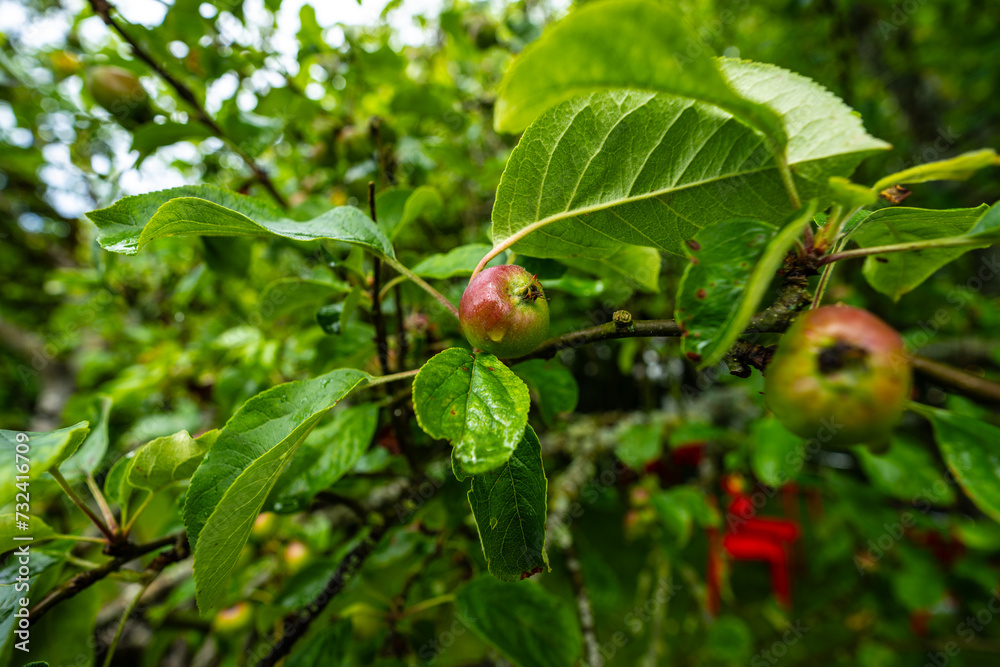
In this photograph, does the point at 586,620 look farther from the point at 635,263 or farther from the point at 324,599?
the point at 635,263

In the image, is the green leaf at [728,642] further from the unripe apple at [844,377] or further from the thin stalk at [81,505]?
the thin stalk at [81,505]

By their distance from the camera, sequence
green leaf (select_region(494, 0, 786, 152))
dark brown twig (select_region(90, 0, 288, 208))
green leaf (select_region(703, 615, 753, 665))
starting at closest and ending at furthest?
green leaf (select_region(494, 0, 786, 152)) → dark brown twig (select_region(90, 0, 288, 208)) → green leaf (select_region(703, 615, 753, 665))

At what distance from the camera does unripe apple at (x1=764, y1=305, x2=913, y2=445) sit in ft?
1.37

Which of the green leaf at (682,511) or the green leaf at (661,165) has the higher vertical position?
the green leaf at (661,165)

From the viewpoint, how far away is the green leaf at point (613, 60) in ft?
1.24

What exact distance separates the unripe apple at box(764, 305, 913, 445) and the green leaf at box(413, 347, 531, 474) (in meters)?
0.26

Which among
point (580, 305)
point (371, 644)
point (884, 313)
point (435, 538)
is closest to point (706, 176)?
point (435, 538)

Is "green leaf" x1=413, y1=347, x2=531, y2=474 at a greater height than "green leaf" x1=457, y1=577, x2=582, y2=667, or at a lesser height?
greater

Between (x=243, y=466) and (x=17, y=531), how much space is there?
1.46ft

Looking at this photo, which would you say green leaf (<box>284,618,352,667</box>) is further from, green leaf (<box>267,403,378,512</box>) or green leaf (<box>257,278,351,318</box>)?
green leaf (<box>257,278,351,318</box>)

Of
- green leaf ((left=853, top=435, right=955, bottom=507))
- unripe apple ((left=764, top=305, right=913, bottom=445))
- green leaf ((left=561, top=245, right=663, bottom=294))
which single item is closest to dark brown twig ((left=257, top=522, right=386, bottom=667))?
green leaf ((left=561, top=245, right=663, bottom=294))

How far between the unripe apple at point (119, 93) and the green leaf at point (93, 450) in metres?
0.89

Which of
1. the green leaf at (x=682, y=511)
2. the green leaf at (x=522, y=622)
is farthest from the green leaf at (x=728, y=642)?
the green leaf at (x=522, y=622)

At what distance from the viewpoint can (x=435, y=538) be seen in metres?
1.18
